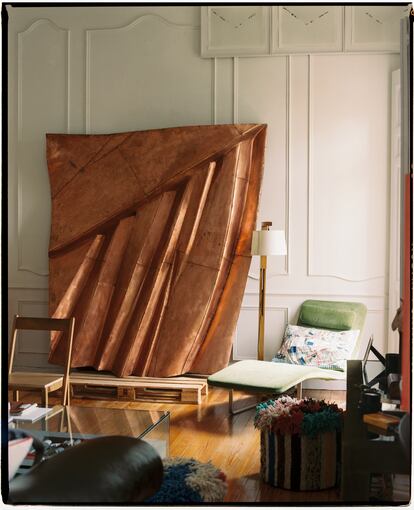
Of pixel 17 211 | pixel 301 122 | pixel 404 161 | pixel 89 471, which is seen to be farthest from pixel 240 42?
pixel 89 471

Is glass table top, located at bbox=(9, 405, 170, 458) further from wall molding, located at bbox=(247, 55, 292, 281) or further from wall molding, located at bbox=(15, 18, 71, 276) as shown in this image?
wall molding, located at bbox=(15, 18, 71, 276)

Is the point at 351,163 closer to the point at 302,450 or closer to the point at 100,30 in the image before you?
the point at 100,30

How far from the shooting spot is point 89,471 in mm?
2621

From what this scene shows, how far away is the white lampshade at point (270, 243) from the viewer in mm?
5223

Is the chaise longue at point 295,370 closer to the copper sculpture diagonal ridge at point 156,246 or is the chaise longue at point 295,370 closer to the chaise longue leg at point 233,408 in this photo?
the chaise longue leg at point 233,408

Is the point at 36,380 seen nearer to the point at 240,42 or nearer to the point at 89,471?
the point at 89,471

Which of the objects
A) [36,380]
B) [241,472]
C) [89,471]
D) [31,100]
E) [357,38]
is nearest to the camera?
[89,471]

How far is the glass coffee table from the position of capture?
333 cm

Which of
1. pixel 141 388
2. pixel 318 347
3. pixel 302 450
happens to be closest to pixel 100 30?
pixel 141 388

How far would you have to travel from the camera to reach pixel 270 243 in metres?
5.23

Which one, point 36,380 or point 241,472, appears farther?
point 36,380

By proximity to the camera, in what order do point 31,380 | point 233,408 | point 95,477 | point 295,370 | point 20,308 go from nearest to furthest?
point 95,477 < point 31,380 < point 295,370 < point 233,408 < point 20,308

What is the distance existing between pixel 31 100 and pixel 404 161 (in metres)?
3.88

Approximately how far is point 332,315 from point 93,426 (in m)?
2.57
